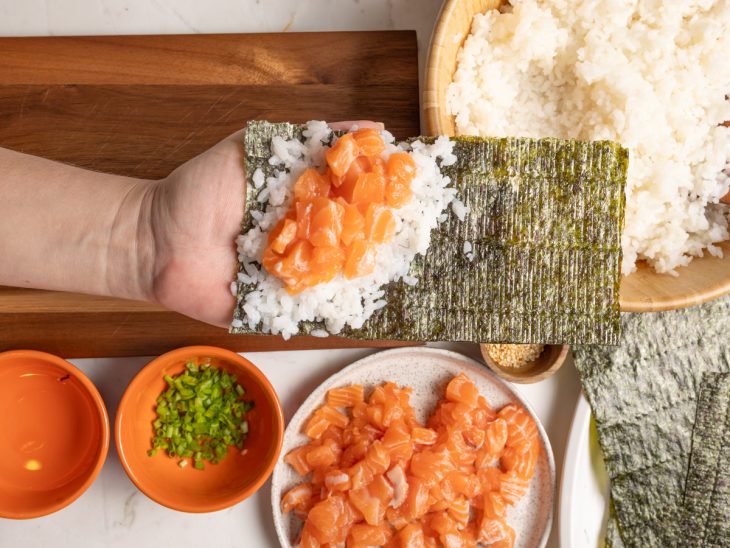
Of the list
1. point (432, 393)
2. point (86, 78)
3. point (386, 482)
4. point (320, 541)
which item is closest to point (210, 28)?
point (86, 78)

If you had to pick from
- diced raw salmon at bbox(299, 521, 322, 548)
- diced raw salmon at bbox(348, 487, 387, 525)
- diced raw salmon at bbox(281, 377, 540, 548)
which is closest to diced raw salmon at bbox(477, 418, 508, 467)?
diced raw salmon at bbox(281, 377, 540, 548)

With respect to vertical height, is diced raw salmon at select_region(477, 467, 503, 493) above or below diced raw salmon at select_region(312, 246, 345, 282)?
below

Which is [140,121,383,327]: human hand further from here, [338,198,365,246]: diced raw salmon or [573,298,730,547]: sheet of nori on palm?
[573,298,730,547]: sheet of nori on palm

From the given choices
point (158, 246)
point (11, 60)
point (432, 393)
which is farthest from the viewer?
point (432, 393)

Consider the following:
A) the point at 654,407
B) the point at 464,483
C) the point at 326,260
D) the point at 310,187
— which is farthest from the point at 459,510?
the point at 310,187

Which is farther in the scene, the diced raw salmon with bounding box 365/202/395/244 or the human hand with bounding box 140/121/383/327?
the human hand with bounding box 140/121/383/327

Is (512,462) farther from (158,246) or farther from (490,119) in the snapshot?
(158,246)

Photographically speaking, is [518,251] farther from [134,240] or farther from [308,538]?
[308,538]
